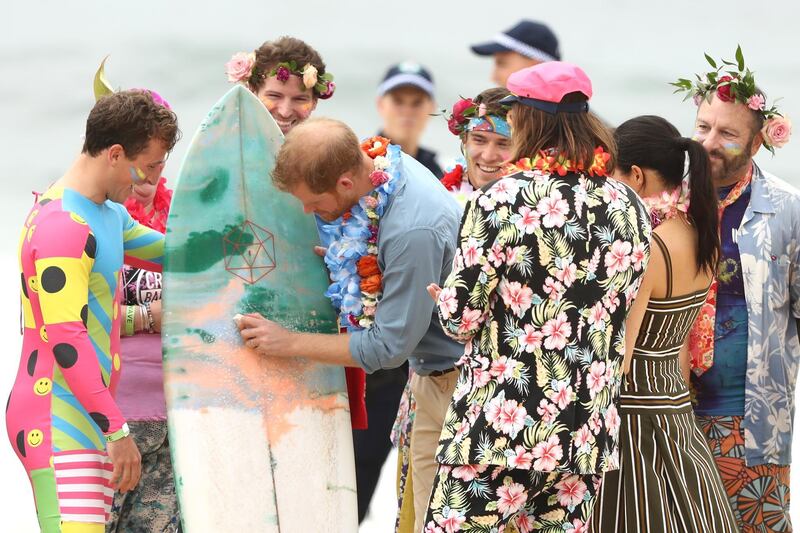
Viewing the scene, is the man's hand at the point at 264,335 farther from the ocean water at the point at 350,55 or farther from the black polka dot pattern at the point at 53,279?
the ocean water at the point at 350,55

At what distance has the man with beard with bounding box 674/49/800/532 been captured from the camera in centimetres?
376

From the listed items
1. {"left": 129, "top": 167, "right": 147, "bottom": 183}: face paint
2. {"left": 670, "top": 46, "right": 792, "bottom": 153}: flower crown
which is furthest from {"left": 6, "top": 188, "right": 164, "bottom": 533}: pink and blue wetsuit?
{"left": 670, "top": 46, "right": 792, "bottom": 153}: flower crown

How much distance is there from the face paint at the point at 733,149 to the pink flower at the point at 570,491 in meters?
1.61

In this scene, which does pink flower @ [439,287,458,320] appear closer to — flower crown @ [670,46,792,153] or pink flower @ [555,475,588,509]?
pink flower @ [555,475,588,509]

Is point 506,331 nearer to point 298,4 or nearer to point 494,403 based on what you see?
point 494,403

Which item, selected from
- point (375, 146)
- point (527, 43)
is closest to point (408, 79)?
point (527, 43)

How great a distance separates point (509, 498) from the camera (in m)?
2.73

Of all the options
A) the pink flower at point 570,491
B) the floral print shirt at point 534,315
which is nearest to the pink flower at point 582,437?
the floral print shirt at point 534,315

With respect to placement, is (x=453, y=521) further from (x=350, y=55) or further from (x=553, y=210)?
(x=350, y=55)

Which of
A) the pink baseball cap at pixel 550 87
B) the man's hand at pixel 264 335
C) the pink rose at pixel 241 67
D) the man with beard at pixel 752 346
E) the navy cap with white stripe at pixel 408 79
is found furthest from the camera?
the navy cap with white stripe at pixel 408 79

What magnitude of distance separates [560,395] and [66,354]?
1.22 m

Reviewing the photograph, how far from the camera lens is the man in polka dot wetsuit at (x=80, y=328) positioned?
9.55 feet

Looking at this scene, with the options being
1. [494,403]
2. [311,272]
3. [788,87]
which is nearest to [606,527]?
[494,403]

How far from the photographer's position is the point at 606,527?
3.15 meters
